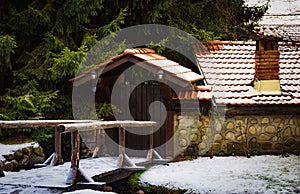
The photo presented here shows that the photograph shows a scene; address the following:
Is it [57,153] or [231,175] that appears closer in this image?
[231,175]

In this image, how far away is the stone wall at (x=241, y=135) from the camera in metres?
10.3

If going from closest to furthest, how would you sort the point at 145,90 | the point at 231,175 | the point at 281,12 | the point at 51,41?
the point at 231,175 < the point at 51,41 < the point at 145,90 < the point at 281,12

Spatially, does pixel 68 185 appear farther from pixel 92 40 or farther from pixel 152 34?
pixel 152 34

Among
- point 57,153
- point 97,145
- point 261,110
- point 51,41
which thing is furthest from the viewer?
point 261,110

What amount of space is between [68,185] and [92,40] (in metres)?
4.59

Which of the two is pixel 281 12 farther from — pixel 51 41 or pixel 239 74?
pixel 51 41

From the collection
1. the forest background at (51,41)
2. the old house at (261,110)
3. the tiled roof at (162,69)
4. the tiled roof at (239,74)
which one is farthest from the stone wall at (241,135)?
the forest background at (51,41)

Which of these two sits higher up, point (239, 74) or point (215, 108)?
point (239, 74)

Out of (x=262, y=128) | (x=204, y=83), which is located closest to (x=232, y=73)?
(x=204, y=83)

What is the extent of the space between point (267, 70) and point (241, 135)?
5.30 ft

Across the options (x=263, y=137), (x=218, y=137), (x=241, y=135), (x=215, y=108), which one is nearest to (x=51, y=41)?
(x=215, y=108)

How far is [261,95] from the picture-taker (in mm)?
10406

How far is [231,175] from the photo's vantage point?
8.20 metres

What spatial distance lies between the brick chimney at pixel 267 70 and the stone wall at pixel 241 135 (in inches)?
26.3
